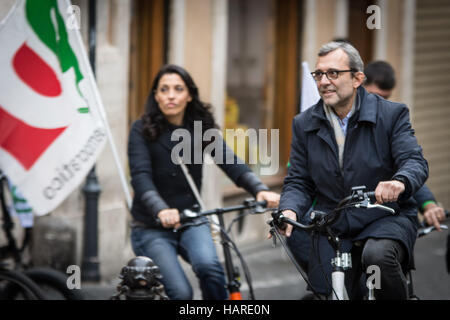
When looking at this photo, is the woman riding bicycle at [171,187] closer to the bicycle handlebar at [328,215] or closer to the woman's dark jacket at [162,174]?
the woman's dark jacket at [162,174]

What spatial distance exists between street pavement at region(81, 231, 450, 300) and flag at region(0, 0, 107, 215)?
57.2 inches

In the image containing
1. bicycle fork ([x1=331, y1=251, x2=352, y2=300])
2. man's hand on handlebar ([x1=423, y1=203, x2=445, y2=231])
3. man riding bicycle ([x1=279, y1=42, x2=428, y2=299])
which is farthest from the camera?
man's hand on handlebar ([x1=423, y1=203, x2=445, y2=231])

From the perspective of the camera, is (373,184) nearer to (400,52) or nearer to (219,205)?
(219,205)

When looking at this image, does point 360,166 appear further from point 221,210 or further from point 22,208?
point 22,208

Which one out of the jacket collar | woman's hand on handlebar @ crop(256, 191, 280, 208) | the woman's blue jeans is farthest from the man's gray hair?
the woman's blue jeans

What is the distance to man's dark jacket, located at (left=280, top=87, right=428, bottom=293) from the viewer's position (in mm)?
4266

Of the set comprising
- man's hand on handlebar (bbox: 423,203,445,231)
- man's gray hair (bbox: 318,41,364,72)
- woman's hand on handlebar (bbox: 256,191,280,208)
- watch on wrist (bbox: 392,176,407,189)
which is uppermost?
man's gray hair (bbox: 318,41,364,72)

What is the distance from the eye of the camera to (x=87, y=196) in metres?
7.68

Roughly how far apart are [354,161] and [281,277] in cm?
457

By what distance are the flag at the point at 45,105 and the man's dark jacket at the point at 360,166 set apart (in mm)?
1686

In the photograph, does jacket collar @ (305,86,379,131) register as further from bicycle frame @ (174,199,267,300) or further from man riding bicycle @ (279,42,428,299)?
bicycle frame @ (174,199,267,300)

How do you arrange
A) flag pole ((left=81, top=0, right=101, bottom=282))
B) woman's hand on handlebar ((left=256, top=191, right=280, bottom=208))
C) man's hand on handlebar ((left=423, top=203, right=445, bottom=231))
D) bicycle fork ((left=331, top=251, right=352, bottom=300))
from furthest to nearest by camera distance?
flag pole ((left=81, top=0, right=101, bottom=282))
man's hand on handlebar ((left=423, top=203, right=445, bottom=231))
woman's hand on handlebar ((left=256, top=191, right=280, bottom=208))
bicycle fork ((left=331, top=251, right=352, bottom=300))

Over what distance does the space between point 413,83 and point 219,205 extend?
15.8ft
